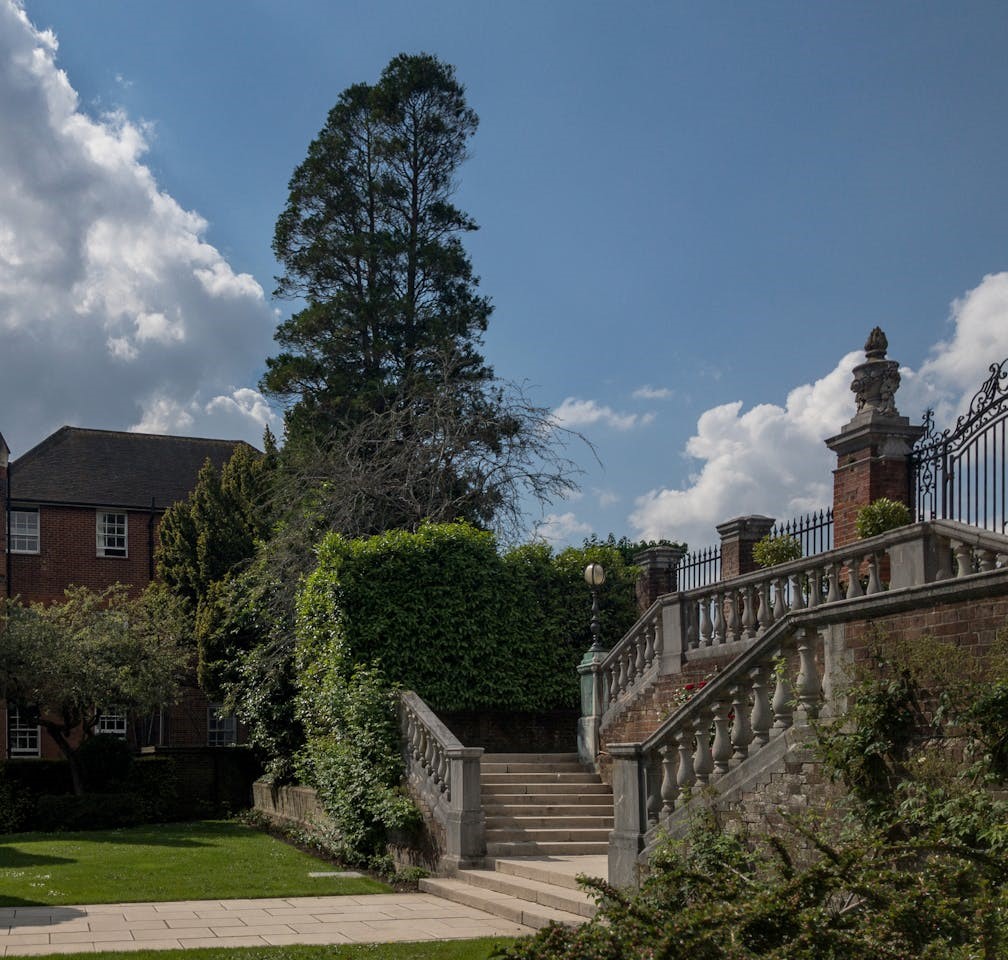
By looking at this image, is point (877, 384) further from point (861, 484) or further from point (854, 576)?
point (854, 576)

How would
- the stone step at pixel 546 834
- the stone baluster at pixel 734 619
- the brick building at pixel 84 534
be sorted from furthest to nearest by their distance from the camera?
1. the brick building at pixel 84 534
2. the stone baluster at pixel 734 619
3. the stone step at pixel 546 834

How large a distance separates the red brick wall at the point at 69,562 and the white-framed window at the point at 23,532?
139 mm

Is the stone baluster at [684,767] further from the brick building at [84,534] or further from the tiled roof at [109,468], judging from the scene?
the tiled roof at [109,468]

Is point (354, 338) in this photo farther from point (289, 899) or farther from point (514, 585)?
point (289, 899)

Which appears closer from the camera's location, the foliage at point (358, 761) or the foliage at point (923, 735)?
the foliage at point (923, 735)

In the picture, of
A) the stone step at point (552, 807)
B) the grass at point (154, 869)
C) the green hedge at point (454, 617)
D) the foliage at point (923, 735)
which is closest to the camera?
the foliage at point (923, 735)

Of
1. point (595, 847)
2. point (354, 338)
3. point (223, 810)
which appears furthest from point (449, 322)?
point (595, 847)

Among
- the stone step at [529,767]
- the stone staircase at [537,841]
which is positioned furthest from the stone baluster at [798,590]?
the stone step at [529,767]

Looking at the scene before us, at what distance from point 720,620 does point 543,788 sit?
3.49 meters

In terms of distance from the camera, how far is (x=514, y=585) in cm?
1988

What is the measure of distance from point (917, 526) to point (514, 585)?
9.47 meters

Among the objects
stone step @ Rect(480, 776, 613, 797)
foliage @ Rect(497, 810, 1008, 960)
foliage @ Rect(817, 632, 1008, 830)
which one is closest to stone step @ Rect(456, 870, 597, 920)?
stone step @ Rect(480, 776, 613, 797)

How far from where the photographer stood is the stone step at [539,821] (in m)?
14.8

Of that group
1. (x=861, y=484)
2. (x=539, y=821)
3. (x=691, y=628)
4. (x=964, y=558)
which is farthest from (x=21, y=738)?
(x=964, y=558)
